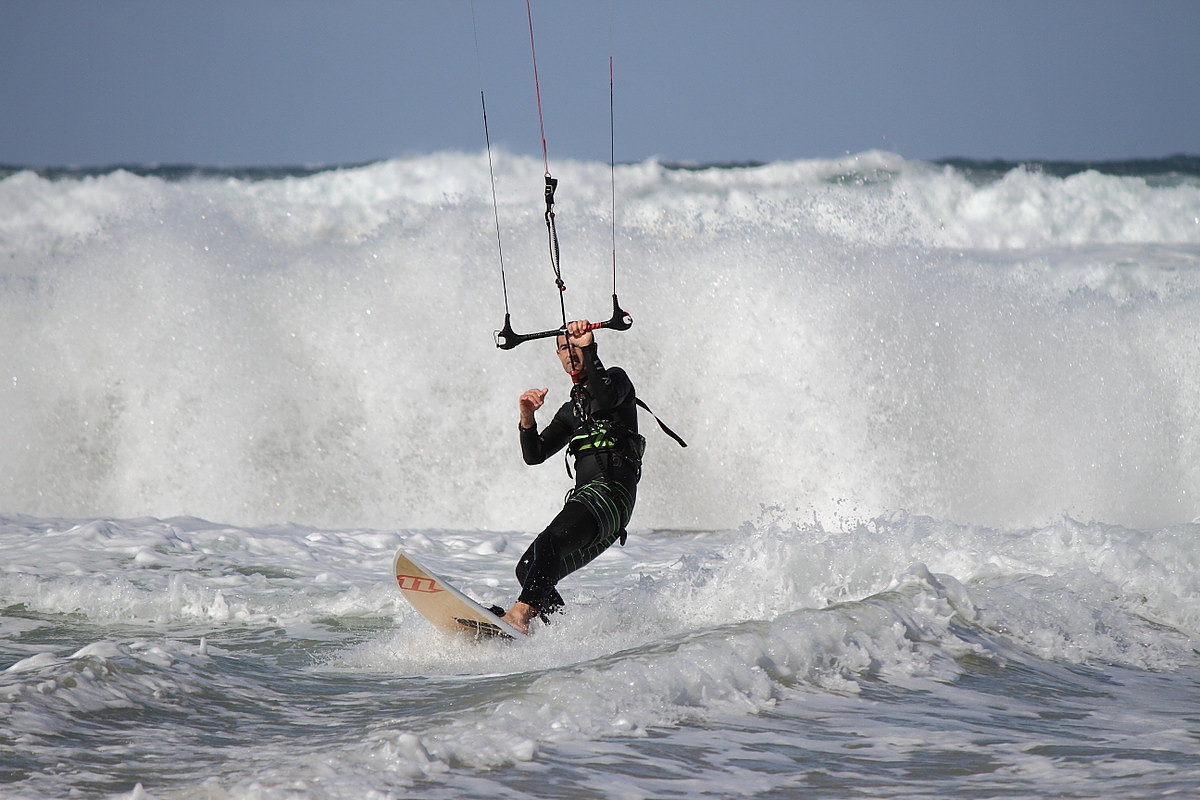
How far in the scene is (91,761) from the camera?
399 centimetres

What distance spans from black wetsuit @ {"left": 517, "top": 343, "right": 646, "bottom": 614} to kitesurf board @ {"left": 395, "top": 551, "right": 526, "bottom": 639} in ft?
0.75

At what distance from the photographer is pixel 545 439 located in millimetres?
6531

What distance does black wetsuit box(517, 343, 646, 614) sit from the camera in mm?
6055

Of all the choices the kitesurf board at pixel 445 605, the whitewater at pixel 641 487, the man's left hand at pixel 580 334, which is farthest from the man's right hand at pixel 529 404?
the whitewater at pixel 641 487

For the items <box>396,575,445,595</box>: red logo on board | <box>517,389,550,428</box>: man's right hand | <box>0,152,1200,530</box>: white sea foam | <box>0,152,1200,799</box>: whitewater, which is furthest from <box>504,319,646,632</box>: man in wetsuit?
<box>0,152,1200,530</box>: white sea foam

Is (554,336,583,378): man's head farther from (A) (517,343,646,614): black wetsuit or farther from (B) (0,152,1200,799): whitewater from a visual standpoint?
(B) (0,152,1200,799): whitewater

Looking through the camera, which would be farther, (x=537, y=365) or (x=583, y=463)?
(x=537, y=365)

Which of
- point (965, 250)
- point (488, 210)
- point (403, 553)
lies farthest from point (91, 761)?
point (965, 250)

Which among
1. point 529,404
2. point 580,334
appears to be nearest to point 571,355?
point 580,334

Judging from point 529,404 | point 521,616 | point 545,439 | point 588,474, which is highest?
point 529,404

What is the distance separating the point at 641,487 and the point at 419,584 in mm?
6750

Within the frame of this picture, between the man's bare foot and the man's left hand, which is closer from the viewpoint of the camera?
the man's bare foot

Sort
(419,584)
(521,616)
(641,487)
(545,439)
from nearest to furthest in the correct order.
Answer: (521,616)
(419,584)
(545,439)
(641,487)

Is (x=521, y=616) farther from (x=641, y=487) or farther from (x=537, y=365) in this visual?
(x=537, y=365)
